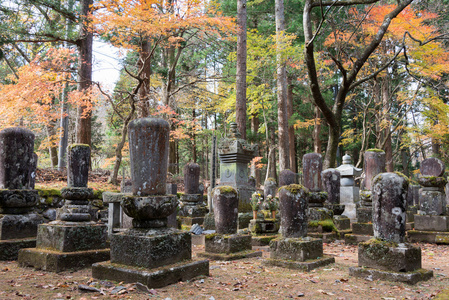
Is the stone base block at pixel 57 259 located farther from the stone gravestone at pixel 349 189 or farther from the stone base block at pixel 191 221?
the stone gravestone at pixel 349 189


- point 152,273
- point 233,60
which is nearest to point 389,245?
point 152,273

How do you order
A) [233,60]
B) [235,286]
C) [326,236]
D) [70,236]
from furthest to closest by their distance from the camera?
1. [233,60]
2. [326,236]
3. [70,236]
4. [235,286]

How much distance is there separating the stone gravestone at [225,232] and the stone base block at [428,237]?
4.72 metres

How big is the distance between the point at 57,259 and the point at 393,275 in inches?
181

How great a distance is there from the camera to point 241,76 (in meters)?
13.3

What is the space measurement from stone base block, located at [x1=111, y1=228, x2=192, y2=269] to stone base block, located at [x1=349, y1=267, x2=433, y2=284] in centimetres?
242

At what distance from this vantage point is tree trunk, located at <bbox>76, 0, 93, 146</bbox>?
42.0 ft

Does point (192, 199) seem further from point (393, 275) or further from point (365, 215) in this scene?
point (393, 275)

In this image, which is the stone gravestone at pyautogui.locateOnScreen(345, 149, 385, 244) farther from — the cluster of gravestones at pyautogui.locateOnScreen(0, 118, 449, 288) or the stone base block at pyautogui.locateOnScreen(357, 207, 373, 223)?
the cluster of gravestones at pyautogui.locateOnScreen(0, 118, 449, 288)

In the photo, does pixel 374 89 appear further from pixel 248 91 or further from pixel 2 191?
pixel 2 191

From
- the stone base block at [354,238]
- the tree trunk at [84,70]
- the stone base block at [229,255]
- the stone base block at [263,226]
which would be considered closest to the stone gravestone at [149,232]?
the stone base block at [229,255]

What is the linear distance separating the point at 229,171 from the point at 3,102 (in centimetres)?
835

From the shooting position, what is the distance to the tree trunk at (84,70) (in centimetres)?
1281

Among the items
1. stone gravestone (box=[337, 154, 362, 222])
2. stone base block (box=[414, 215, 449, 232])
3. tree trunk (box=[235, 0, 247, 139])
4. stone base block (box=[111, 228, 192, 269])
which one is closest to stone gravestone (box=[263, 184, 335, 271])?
stone base block (box=[111, 228, 192, 269])
